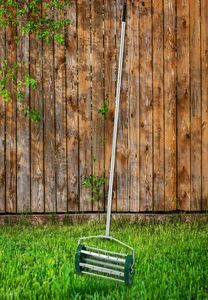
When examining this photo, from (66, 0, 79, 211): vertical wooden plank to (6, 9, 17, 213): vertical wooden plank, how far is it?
57 centimetres

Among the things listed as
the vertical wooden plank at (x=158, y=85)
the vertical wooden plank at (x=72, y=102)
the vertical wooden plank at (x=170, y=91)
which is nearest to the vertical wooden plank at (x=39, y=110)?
the vertical wooden plank at (x=72, y=102)

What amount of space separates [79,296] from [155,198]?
318 cm

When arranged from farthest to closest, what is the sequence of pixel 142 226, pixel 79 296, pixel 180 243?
pixel 142 226
pixel 180 243
pixel 79 296

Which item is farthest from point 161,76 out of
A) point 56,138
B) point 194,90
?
point 56,138

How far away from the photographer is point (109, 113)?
21.1ft

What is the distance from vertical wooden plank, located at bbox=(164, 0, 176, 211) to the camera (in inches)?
254

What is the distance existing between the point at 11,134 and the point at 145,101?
146 centimetres

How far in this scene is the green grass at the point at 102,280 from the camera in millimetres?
3549

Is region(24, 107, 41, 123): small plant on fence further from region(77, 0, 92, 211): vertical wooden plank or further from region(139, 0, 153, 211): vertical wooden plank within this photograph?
region(139, 0, 153, 211): vertical wooden plank

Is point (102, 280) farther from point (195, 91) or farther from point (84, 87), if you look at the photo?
point (195, 91)

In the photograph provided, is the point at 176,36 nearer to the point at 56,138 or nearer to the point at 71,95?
the point at 71,95

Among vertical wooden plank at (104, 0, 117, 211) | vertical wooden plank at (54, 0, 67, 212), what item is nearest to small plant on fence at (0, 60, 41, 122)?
vertical wooden plank at (54, 0, 67, 212)

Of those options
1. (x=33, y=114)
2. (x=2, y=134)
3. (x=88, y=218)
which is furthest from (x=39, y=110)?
(x=88, y=218)

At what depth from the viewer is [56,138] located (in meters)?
6.42
